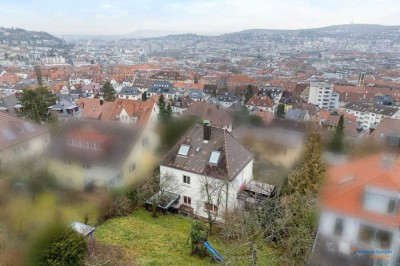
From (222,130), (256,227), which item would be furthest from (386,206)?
(222,130)

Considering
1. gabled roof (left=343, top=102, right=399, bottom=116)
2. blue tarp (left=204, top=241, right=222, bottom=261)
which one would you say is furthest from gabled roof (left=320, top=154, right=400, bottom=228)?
gabled roof (left=343, top=102, right=399, bottom=116)

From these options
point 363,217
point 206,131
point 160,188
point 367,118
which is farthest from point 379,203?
point 367,118

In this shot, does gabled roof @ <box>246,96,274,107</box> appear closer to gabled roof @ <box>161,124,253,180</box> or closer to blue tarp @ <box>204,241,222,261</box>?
gabled roof @ <box>161,124,253,180</box>

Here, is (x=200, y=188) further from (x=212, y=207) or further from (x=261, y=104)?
(x=261, y=104)

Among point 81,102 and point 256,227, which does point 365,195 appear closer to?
point 256,227

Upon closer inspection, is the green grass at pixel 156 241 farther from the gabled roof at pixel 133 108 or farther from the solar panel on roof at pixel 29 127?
the gabled roof at pixel 133 108

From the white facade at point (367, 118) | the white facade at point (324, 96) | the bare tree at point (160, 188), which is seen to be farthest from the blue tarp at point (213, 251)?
the white facade at point (324, 96)
